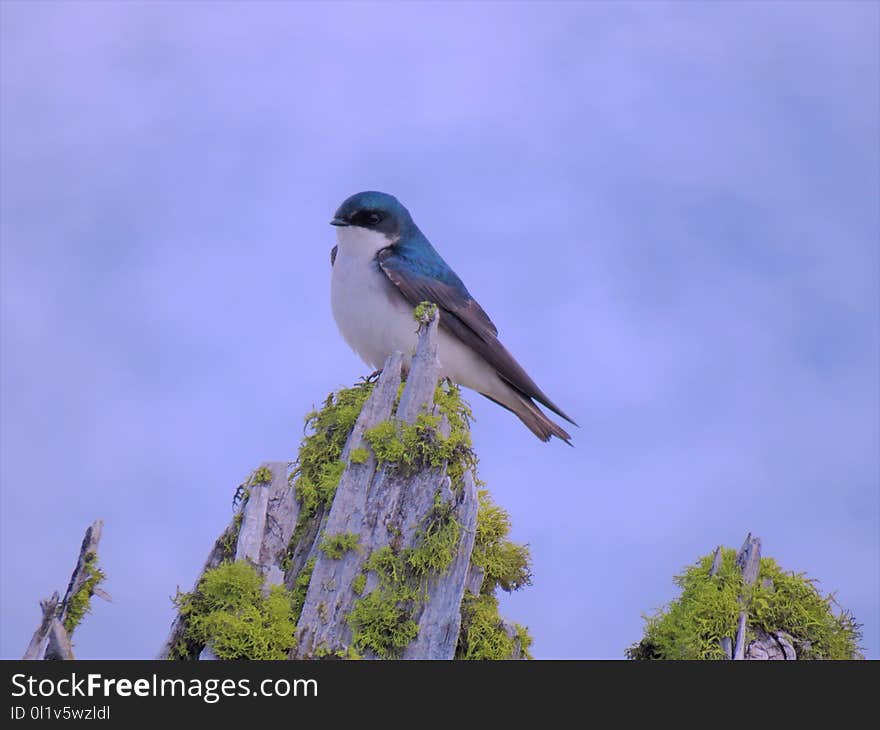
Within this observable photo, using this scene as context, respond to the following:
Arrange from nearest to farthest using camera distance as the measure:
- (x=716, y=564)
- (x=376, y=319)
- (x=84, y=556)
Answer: (x=84, y=556), (x=716, y=564), (x=376, y=319)

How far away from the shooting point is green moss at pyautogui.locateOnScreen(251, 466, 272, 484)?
777cm

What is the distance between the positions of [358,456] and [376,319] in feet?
10.3

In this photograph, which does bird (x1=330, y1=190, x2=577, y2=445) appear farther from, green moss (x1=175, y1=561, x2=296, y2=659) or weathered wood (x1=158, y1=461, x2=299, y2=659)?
green moss (x1=175, y1=561, x2=296, y2=659)

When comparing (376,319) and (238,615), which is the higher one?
(376,319)

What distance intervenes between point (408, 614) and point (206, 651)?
1291 millimetres

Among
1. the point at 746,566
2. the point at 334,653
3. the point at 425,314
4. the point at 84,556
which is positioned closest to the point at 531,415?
the point at 425,314

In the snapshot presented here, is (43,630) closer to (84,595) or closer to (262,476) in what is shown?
(84,595)

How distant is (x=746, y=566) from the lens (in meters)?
7.88

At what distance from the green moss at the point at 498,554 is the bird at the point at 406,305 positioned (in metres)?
2.29

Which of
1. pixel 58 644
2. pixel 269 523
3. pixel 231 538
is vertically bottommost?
pixel 58 644
